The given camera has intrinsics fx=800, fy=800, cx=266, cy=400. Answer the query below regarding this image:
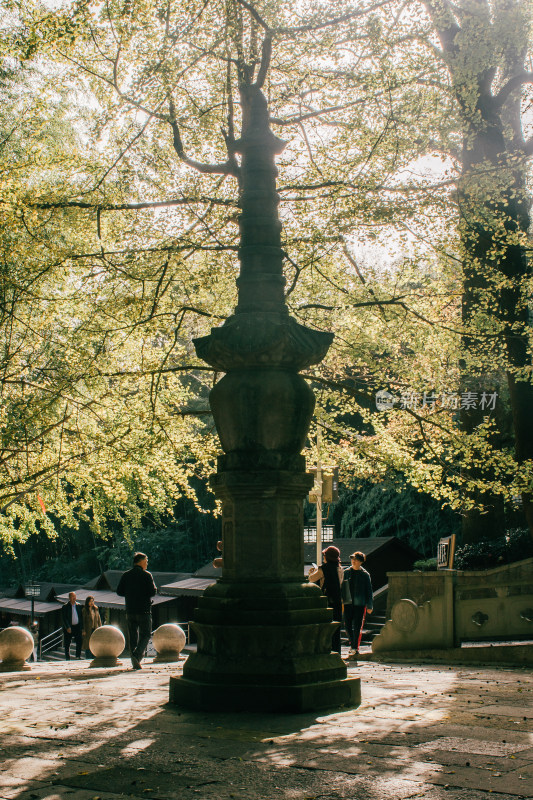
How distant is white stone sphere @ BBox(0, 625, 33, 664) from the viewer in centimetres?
1189

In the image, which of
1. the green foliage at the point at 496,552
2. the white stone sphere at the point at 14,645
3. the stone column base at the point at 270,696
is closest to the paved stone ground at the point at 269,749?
the stone column base at the point at 270,696

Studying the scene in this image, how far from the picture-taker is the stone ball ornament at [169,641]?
13.4 meters

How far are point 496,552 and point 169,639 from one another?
7.82 meters

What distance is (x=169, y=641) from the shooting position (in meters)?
13.4

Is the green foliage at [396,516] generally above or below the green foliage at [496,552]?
above

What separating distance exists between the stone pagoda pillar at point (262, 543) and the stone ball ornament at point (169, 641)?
667 cm

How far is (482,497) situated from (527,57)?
9.87m

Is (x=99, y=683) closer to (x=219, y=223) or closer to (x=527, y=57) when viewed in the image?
(x=219, y=223)

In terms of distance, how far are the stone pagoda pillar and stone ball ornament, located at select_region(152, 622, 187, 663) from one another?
21.9 feet

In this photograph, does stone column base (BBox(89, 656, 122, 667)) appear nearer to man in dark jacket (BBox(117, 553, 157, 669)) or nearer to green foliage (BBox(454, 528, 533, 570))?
man in dark jacket (BBox(117, 553, 157, 669))

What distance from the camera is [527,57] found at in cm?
1723

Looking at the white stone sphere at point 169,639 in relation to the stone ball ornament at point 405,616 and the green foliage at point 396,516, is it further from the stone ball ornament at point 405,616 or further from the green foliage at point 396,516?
the green foliage at point 396,516

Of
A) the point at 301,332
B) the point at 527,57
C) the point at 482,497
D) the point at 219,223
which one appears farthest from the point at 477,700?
the point at 527,57

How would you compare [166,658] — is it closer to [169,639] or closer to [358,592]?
[169,639]
